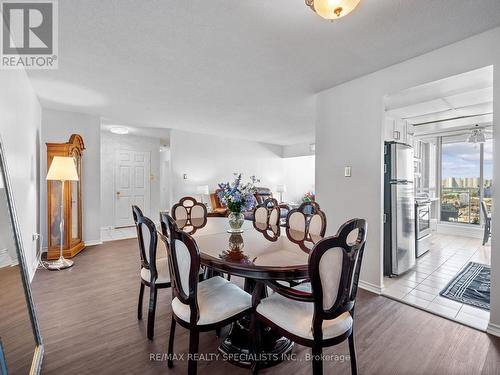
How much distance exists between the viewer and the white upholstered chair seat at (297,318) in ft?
4.53

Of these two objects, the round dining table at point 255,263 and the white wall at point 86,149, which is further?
the white wall at point 86,149

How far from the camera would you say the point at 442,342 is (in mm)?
1970

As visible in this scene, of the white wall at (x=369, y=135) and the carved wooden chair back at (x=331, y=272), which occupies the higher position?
the white wall at (x=369, y=135)

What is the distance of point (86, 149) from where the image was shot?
480cm

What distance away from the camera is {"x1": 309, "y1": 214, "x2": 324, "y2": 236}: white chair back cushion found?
8.19 ft

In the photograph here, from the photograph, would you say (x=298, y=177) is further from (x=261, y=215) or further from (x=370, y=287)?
(x=370, y=287)

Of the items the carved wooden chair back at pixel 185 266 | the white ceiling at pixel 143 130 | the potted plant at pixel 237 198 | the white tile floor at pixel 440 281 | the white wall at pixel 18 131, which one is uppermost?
Result: the white ceiling at pixel 143 130

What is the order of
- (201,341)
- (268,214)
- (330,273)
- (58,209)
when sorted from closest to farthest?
(330,273)
(201,341)
(268,214)
(58,209)

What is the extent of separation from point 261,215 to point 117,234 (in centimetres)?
421

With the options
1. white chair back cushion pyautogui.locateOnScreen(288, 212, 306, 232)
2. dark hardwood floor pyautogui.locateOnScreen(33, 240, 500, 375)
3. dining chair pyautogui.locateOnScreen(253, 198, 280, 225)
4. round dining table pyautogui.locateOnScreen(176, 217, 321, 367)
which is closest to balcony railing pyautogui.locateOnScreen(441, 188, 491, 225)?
dark hardwood floor pyautogui.locateOnScreen(33, 240, 500, 375)

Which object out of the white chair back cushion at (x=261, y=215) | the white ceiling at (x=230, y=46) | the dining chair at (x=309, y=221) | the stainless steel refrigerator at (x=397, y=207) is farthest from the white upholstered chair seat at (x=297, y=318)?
the stainless steel refrigerator at (x=397, y=207)

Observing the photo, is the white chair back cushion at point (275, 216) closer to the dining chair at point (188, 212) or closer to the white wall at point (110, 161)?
the dining chair at point (188, 212)

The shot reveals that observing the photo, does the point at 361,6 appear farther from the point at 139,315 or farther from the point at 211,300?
the point at 139,315

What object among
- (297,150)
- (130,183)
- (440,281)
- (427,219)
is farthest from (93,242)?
(297,150)
